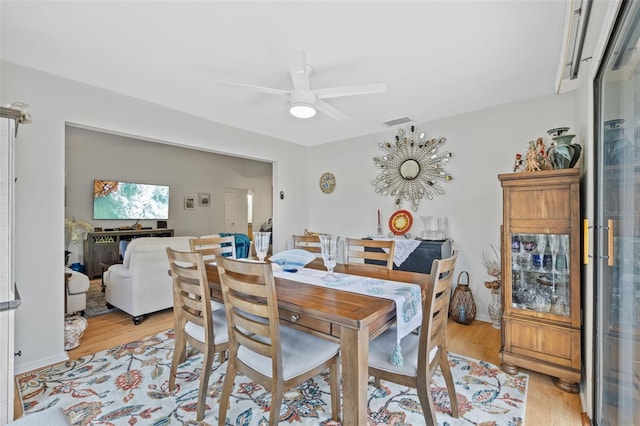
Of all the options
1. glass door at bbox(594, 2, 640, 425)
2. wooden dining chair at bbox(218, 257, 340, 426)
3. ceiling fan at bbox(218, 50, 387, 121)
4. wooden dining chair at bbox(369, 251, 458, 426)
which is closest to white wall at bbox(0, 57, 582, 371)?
ceiling fan at bbox(218, 50, 387, 121)

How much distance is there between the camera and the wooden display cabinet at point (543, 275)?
2.03m

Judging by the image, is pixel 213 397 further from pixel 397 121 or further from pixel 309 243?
pixel 397 121

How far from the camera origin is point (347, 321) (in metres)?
1.20

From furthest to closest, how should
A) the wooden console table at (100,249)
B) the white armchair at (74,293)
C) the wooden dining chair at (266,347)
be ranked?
1. the wooden console table at (100,249)
2. the white armchair at (74,293)
3. the wooden dining chair at (266,347)

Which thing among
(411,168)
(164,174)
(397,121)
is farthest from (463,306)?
(164,174)

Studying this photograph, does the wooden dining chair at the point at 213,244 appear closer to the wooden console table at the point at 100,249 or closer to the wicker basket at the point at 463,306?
the wicker basket at the point at 463,306

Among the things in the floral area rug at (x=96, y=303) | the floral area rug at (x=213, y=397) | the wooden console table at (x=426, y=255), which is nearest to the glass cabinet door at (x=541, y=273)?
the floral area rug at (x=213, y=397)

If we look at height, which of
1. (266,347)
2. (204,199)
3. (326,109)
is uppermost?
(326,109)

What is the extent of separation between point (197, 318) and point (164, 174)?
599 centimetres

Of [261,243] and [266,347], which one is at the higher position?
[261,243]

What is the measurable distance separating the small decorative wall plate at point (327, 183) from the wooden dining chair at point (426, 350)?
3382 mm

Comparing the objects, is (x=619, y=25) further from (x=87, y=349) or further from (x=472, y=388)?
(x=87, y=349)

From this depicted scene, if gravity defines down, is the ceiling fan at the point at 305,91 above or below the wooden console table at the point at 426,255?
above

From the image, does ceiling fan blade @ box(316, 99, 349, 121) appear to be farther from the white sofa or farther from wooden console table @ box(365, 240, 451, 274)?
the white sofa
